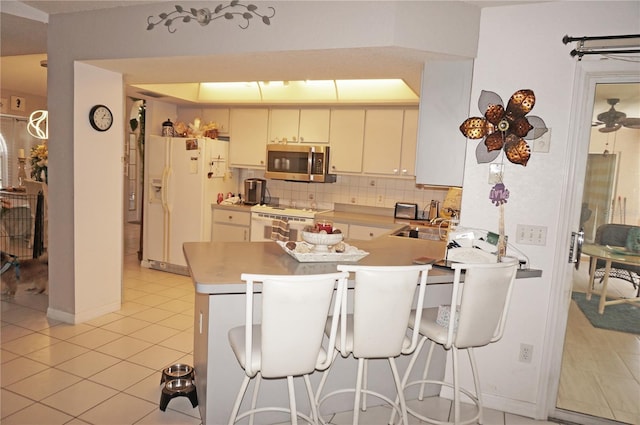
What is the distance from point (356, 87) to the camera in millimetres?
4945

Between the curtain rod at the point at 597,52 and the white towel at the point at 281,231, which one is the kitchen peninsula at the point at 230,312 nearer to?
the white towel at the point at 281,231

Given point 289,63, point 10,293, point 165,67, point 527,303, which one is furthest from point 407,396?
point 10,293

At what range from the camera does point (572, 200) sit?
260cm

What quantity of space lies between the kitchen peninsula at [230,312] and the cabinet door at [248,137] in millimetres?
2877

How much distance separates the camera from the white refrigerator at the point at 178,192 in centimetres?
531

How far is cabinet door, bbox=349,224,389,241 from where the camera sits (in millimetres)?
4789

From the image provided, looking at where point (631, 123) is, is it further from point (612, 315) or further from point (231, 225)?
point (231, 225)

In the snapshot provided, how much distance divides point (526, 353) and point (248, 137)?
4.16 m

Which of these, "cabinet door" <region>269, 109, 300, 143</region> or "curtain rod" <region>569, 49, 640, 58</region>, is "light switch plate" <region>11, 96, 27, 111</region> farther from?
"curtain rod" <region>569, 49, 640, 58</region>

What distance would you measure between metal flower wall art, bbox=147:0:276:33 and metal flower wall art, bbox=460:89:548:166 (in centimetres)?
151

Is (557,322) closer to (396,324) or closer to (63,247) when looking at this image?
Result: (396,324)

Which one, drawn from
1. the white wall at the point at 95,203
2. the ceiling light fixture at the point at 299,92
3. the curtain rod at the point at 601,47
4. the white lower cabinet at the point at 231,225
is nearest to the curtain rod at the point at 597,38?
the curtain rod at the point at 601,47

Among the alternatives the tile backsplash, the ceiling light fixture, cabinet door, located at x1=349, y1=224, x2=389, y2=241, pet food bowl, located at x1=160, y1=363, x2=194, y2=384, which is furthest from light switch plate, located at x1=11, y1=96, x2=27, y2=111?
pet food bowl, located at x1=160, y1=363, x2=194, y2=384

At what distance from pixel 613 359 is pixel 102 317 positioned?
400 cm
